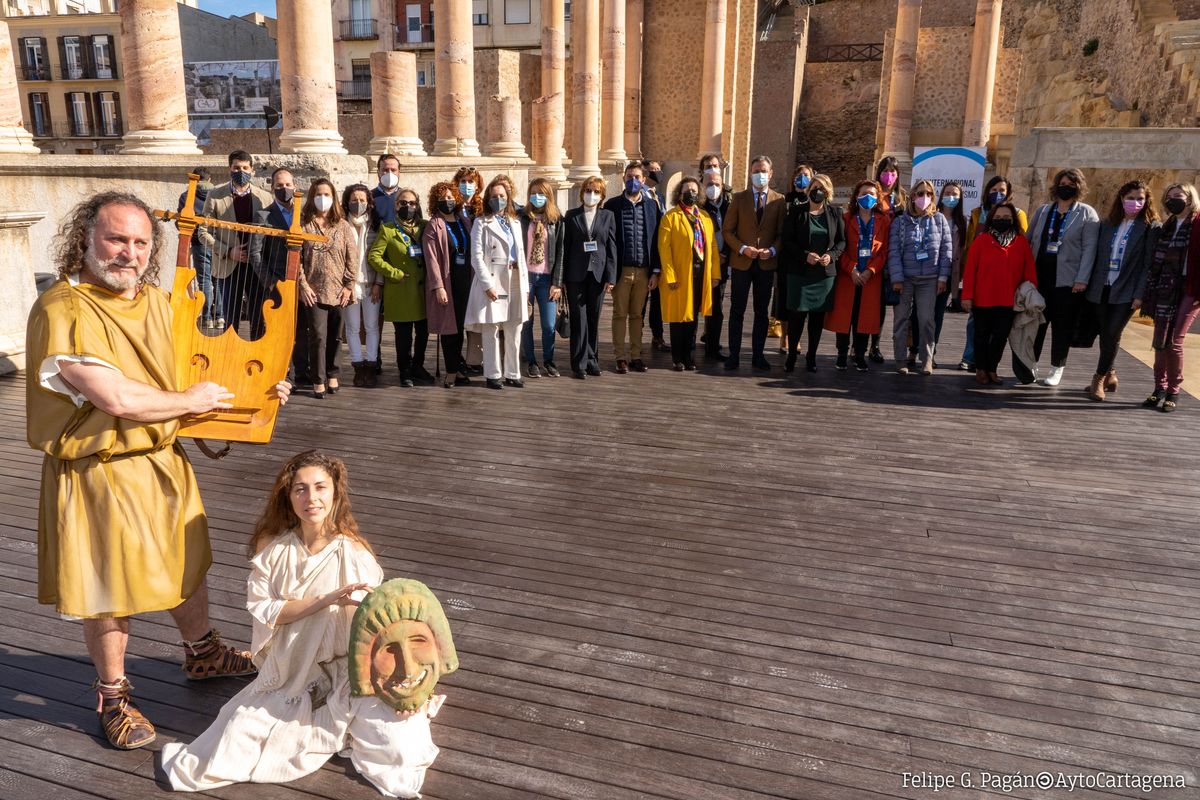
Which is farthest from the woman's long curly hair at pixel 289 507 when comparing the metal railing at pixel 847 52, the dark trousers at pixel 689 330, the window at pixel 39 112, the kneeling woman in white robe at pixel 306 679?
the window at pixel 39 112

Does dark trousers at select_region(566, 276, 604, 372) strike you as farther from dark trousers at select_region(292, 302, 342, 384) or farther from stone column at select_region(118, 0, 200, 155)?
stone column at select_region(118, 0, 200, 155)

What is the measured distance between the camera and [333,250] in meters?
7.34

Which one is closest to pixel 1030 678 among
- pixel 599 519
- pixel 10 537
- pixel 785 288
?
pixel 599 519

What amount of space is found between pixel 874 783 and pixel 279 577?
2048mm

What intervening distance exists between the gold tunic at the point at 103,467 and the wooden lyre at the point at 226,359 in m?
Result: 0.21

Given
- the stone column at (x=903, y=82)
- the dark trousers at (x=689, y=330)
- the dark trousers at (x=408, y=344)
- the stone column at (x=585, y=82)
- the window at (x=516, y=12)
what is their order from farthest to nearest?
the window at (x=516, y=12) → the stone column at (x=903, y=82) → the stone column at (x=585, y=82) → the dark trousers at (x=689, y=330) → the dark trousers at (x=408, y=344)

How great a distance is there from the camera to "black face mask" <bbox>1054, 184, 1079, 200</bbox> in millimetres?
7715

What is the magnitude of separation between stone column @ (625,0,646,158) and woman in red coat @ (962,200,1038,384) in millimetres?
16694

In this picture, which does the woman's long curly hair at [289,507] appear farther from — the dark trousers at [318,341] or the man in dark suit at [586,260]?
the man in dark suit at [586,260]

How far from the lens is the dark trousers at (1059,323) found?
7.92m

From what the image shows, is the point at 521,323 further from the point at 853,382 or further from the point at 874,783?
the point at 874,783

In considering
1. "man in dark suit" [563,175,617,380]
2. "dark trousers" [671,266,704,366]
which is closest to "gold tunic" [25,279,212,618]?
"man in dark suit" [563,175,617,380]

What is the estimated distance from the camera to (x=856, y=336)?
28.7 feet

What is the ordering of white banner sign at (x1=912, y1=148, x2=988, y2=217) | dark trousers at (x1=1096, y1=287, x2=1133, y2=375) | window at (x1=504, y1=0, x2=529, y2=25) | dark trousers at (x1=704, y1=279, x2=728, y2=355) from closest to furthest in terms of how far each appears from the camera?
dark trousers at (x1=1096, y1=287, x2=1133, y2=375) < dark trousers at (x1=704, y1=279, x2=728, y2=355) < white banner sign at (x1=912, y1=148, x2=988, y2=217) < window at (x1=504, y1=0, x2=529, y2=25)
